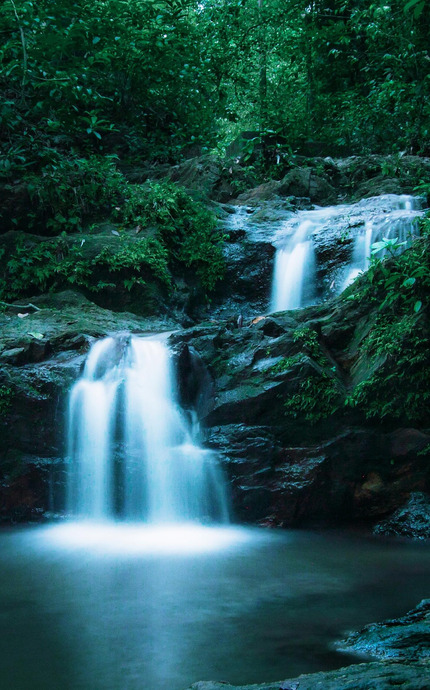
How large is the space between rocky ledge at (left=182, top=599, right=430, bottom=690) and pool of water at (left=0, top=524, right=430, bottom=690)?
18cm

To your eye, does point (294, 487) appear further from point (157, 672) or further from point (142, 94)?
point (142, 94)

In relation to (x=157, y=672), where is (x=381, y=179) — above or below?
above

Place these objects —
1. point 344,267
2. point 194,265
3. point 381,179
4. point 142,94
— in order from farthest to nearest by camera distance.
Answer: point 142,94 → point 381,179 → point 194,265 → point 344,267

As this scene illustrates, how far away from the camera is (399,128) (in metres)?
15.3

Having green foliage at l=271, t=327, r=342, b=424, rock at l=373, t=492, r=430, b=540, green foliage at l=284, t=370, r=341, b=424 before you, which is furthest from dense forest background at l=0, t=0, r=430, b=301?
rock at l=373, t=492, r=430, b=540

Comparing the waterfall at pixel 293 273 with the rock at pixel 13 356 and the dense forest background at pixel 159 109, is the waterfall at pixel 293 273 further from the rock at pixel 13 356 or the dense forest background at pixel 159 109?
the rock at pixel 13 356

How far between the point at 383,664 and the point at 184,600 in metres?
1.89

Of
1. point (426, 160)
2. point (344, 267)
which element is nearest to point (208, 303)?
point (344, 267)

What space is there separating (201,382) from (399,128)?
11.2m

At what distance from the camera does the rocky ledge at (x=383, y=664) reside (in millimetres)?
2160

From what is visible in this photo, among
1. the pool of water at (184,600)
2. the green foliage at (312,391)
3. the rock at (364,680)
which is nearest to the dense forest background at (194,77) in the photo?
the green foliage at (312,391)

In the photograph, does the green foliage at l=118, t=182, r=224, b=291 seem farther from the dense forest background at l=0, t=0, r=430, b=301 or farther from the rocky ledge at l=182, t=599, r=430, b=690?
the rocky ledge at l=182, t=599, r=430, b=690

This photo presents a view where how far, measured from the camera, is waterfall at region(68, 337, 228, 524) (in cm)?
654

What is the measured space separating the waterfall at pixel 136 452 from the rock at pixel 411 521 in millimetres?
1712
